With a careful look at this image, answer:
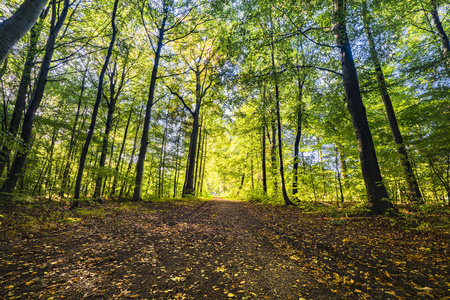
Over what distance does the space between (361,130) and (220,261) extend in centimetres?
725

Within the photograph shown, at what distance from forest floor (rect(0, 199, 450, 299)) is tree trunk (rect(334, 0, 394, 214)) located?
2.58 ft

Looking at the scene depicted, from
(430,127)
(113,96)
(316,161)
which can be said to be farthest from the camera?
(113,96)

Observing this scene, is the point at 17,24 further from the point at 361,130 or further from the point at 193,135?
the point at 193,135

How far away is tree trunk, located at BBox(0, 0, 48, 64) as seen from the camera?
2730 millimetres

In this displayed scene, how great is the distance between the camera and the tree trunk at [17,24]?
8.96 ft

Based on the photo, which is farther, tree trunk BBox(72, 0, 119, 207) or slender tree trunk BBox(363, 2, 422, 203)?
tree trunk BBox(72, 0, 119, 207)

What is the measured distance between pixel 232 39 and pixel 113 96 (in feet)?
35.6

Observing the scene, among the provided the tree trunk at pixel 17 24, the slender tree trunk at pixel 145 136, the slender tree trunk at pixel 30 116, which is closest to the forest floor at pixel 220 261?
the tree trunk at pixel 17 24

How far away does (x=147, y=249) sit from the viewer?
4.11 m

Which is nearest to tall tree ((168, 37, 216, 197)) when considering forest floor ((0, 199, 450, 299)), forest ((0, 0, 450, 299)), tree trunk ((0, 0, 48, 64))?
forest ((0, 0, 450, 299))

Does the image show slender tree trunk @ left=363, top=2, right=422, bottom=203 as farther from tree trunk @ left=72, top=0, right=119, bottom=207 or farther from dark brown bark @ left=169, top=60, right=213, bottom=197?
dark brown bark @ left=169, top=60, right=213, bottom=197

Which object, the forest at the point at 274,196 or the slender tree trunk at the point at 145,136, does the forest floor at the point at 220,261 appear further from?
the slender tree trunk at the point at 145,136

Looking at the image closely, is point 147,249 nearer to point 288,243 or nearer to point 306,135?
point 288,243

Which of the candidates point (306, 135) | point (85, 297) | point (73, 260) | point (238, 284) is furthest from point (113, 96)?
point (306, 135)
